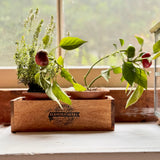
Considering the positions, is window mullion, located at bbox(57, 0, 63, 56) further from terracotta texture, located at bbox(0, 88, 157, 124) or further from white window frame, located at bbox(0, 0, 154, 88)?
terracotta texture, located at bbox(0, 88, 157, 124)

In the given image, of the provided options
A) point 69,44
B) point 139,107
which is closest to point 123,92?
point 139,107

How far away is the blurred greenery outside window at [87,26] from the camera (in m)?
1.02

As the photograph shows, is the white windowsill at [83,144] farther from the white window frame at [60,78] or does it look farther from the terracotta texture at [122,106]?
the white window frame at [60,78]

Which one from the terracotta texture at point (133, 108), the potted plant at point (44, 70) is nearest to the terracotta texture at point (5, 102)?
the potted plant at point (44, 70)

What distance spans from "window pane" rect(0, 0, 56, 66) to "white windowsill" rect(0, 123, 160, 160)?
39 centimetres

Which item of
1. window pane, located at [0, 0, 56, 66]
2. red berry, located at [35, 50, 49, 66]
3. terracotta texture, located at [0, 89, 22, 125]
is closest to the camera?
red berry, located at [35, 50, 49, 66]

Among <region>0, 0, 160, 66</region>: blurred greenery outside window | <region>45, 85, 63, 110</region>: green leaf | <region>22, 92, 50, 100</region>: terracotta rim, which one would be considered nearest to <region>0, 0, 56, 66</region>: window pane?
<region>0, 0, 160, 66</region>: blurred greenery outside window

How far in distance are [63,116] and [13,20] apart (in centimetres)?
53

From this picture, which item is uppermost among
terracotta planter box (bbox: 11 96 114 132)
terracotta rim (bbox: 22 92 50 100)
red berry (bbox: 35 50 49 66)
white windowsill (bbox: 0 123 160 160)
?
red berry (bbox: 35 50 49 66)

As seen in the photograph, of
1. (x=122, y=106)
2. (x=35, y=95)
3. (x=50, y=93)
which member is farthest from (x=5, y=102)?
(x=122, y=106)

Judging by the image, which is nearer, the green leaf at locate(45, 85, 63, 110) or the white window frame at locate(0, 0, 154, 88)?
the green leaf at locate(45, 85, 63, 110)

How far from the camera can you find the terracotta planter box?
74 cm

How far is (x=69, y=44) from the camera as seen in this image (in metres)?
0.70

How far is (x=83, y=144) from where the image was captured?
61cm
